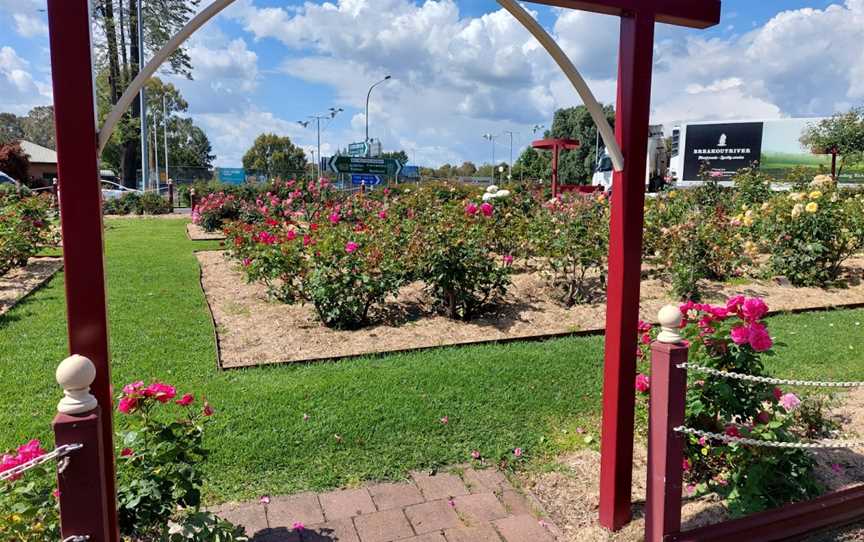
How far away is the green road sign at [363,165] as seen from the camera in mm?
19406

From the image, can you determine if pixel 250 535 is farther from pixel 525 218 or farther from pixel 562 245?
pixel 525 218

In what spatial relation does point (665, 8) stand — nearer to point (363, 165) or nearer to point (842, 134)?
point (363, 165)

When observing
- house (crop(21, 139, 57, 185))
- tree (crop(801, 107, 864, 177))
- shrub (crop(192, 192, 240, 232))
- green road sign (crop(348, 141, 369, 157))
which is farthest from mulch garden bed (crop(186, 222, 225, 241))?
house (crop(21, 139, 57, 185))

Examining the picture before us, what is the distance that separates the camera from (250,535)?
253 centimetres

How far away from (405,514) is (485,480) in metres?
0.52

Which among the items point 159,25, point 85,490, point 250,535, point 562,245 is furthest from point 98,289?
point 159,25

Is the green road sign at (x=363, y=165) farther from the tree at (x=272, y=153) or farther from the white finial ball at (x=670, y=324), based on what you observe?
the tree at (x=272, y=153)

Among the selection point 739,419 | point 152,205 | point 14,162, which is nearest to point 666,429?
point 739,419

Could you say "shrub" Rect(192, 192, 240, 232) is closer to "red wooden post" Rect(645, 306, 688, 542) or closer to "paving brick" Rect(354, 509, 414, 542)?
"paving brick" Rect(354, 509, 414, 542)

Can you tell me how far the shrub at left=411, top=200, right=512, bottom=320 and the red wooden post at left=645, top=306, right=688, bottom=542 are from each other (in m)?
3.61

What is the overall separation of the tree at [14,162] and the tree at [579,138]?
4074cm

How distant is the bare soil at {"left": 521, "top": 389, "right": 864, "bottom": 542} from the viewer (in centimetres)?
262

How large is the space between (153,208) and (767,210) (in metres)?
18.5

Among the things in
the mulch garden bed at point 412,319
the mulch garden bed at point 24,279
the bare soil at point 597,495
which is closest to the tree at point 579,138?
the mulch garden bed at point 412,319
